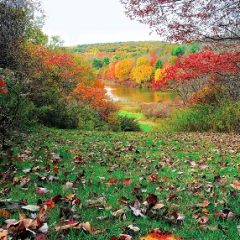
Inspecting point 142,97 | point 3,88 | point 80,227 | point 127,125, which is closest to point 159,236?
point 80,227

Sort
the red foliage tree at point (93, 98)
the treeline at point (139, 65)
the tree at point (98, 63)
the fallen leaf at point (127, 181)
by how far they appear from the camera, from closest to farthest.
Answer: the fallen leaf at point (127, 181) < the red foliage tree at point (93, 98) < the treeline at point (139, 65) < the tree at point (98, 63)

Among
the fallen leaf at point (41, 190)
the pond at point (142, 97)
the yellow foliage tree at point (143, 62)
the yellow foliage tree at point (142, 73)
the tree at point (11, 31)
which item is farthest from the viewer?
the yellow foliage tree at point (143, 62)

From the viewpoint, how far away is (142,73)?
123m

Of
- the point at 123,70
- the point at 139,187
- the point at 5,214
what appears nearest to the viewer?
the point at 5,214

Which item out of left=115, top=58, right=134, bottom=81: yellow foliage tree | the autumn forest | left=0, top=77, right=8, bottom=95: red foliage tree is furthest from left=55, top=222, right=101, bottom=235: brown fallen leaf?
left=115, top=58, right=134, bottom=81: yellow foliage tree

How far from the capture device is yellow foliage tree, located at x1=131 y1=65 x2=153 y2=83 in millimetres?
119781

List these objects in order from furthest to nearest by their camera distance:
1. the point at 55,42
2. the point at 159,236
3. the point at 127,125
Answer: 1. the point at 55,42
2. the point at 127,125
3. the point at 159,236

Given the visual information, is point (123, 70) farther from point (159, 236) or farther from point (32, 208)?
point (159, 236)

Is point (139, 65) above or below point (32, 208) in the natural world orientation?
above

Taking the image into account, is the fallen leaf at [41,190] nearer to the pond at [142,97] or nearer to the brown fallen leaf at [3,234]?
the brown fallen leaf at [3,234]

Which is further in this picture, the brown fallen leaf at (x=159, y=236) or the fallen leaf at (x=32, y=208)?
the fallen leaf at (x=32, y=208)

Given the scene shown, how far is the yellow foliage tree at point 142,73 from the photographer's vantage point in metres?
120

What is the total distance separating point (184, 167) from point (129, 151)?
7.69 feet

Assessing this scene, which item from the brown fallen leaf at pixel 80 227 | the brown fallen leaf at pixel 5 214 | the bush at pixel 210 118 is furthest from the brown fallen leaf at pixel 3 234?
the bush at pixel 210 118
